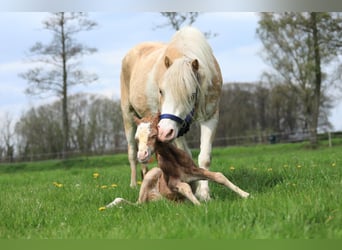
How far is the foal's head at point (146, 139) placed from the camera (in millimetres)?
4156

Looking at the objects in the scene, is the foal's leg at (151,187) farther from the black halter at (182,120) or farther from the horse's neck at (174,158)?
the black halter at (182,120)

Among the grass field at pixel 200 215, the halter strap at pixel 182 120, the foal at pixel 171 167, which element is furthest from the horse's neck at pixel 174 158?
the grass field at pixel 200 215

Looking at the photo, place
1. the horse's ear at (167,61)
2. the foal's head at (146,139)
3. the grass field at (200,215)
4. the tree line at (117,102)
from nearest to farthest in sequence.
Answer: the grass field at (200,215)
the foal's head at (146,139)
the horse's ear at (167,61)
the tree line at (117,102)

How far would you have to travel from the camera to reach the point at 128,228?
3.38 m

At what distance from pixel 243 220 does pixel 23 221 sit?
229 centimetres

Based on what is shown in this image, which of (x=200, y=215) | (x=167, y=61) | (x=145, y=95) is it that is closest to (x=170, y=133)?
(x=167, y=61)

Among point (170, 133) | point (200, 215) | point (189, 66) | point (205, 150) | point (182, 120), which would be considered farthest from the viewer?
point (205, 150)

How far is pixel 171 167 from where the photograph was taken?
448 cm

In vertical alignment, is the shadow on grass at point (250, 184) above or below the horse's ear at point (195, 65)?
below

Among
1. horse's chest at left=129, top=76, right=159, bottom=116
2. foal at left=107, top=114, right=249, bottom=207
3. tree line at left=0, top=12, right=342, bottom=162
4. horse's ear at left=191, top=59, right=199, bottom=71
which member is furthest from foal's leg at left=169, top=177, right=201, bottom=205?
tree line at left=0, top=12, right=342, bottom=162

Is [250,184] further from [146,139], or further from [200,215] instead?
[200,215]

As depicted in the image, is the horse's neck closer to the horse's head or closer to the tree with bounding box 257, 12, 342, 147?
the horse's head

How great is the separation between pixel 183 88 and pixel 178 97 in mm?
105

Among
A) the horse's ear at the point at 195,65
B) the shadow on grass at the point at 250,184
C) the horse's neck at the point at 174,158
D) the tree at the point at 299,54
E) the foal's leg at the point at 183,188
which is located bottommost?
the shadow on grass at the point at 250,184
